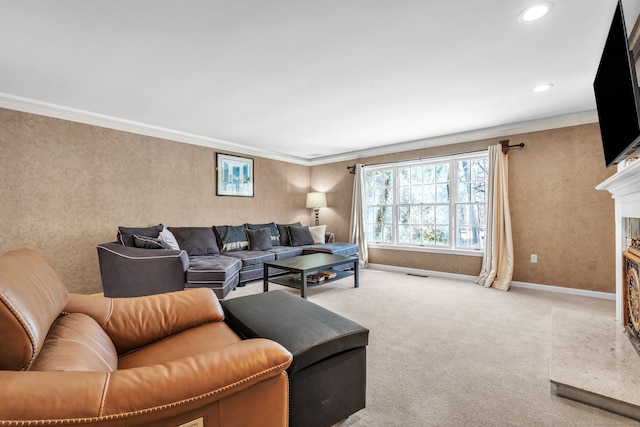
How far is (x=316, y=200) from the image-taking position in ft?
20.1

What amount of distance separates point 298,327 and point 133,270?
97.8 inches

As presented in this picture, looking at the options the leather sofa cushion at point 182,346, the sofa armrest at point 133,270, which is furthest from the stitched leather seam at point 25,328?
the sofa armrest at point 133,270

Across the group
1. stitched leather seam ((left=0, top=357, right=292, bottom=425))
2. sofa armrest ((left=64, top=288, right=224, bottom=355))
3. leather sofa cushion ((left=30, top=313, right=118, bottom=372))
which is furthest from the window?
leather sofa cushion ((left=30, top=313, right=118, bottom=372))

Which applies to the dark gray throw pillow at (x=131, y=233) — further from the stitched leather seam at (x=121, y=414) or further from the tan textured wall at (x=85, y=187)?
the stitched leather seam at (x=121, y=414)

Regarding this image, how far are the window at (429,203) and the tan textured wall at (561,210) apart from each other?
38cm

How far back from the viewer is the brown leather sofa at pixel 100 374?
26.9 inches

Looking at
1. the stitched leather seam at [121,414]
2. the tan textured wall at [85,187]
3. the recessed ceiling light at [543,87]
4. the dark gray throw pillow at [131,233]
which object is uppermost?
the recessed ceiling light at [543,87]

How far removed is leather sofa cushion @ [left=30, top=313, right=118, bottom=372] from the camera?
854 millimetres

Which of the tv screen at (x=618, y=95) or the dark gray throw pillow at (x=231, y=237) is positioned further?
the dark gray throw pillow at (x=231, y=237)

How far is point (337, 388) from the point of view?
138 cm

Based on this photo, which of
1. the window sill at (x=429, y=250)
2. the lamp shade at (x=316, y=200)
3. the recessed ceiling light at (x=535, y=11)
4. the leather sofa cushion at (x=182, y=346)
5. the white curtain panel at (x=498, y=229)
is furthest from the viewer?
the lamp shade at (x=316, y=200)

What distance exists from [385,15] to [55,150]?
3878 mm

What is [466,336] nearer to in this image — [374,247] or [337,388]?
[337,388]

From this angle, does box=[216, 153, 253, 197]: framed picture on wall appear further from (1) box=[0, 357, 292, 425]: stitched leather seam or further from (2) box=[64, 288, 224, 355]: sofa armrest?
(1) box=[0, 357, 292, 425]: stitched leather seam
